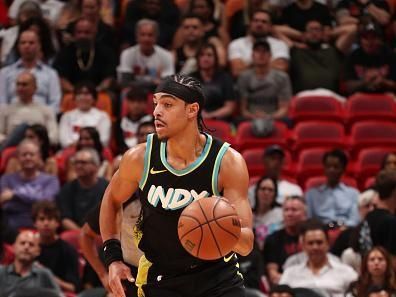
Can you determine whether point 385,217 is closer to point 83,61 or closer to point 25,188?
point 25,188

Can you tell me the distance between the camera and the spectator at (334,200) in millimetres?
10438

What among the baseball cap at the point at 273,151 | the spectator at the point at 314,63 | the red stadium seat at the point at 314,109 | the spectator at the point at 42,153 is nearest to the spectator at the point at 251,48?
the spectator at the point at 314,63

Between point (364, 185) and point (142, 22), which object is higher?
point (142, 22)

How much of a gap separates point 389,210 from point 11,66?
17.0 feet

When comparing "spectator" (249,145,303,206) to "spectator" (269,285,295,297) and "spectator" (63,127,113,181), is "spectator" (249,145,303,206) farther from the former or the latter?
"spectator" (269,285,295,297)

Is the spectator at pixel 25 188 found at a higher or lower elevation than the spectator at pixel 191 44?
lower

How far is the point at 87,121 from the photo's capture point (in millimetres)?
11227

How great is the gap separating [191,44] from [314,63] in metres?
1.46

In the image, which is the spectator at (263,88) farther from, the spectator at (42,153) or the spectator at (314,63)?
the spectator at (42,153)

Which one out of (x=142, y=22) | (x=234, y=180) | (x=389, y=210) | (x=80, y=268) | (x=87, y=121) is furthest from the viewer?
(x=142, y=22)

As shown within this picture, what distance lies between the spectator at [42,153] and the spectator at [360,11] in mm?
4516

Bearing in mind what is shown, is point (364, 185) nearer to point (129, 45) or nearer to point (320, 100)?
point (320, 100)

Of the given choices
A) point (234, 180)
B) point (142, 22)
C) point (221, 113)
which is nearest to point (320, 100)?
point (221, 113)

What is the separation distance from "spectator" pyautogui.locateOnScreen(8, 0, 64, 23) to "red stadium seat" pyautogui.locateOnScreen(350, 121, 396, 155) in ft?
13.0
